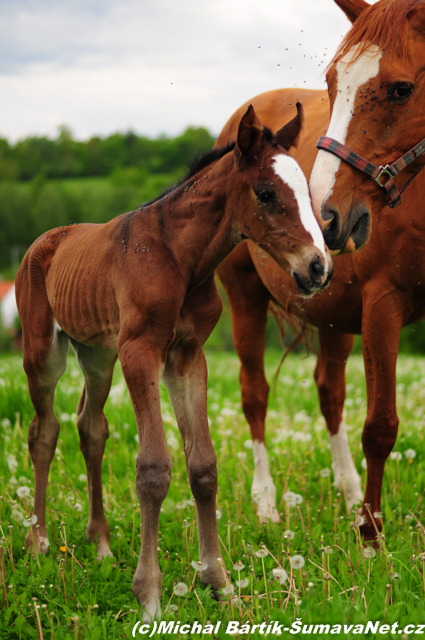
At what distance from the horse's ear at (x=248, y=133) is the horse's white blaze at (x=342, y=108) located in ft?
1.28

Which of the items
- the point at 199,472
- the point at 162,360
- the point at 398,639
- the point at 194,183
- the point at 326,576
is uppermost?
the point at 194,183

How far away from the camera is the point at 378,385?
333 cm

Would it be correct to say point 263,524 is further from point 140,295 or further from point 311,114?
point 311,114

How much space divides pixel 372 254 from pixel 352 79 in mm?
996

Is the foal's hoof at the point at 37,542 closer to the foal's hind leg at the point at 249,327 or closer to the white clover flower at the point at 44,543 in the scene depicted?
the white clover flower at the point at 44,543

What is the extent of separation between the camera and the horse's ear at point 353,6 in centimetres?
312

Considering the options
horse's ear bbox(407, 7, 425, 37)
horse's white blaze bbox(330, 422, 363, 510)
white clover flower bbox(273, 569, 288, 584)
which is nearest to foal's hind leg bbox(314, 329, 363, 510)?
horse's white blaze bbox(330, 422, 363, 510)

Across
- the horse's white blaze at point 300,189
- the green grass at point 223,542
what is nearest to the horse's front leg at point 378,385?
the green grass at point 223,542

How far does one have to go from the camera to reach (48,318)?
10.4 ft

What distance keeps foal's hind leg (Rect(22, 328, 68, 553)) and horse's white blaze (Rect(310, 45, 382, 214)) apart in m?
1.60

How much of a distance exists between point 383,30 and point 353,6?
1.71ft

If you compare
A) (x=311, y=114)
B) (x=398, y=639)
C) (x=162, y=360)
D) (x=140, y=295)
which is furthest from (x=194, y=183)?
(x=311, y=114)

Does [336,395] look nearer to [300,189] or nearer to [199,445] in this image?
[199,445]

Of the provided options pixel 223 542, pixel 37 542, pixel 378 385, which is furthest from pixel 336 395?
pixel 37 542
